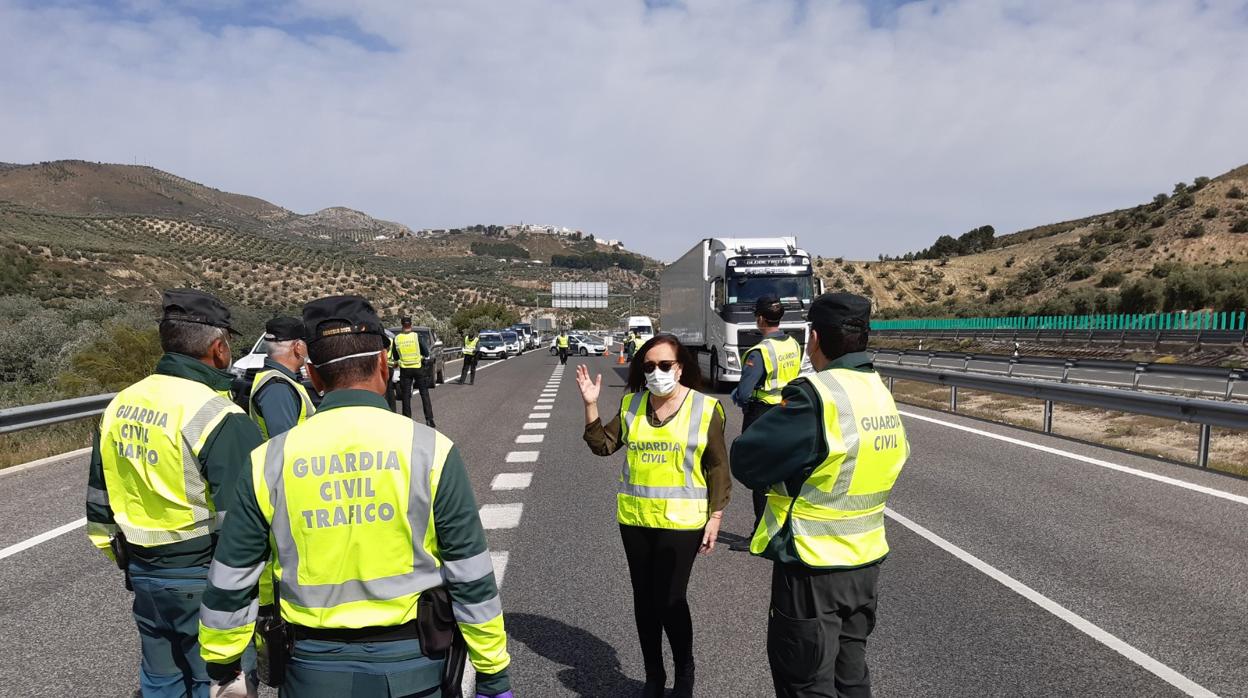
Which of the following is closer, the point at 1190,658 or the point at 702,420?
the point at 702,420

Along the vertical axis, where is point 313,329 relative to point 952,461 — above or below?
above

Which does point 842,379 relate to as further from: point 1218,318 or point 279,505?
point 1218,318

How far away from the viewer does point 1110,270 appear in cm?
6512

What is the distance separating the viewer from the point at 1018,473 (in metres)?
10.1

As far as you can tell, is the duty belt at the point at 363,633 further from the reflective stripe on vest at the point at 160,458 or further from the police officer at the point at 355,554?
the reflective stripe on vest at the point at 160,458

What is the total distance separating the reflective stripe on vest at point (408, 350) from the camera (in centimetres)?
1454

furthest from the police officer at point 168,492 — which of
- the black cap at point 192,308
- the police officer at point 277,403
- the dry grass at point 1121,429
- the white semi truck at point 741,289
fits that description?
the white semi truck at point 741,289

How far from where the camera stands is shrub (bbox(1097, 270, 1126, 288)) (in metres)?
62.2

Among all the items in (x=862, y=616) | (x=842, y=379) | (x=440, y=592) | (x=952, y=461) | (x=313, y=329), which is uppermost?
(x=313, y=329)

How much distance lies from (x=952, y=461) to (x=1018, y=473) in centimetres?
102

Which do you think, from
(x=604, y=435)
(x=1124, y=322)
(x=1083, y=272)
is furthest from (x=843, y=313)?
(x=1083, y=272)

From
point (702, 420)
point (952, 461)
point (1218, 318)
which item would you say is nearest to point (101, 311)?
point (952, 461)

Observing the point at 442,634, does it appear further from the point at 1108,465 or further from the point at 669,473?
the point at 1108,465

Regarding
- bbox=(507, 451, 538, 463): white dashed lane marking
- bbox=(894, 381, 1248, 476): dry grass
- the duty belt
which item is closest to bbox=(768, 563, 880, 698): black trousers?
the duty belt
